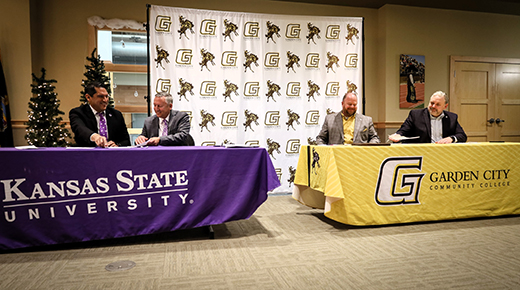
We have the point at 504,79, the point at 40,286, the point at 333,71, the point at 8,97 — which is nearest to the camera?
the point at 40,286

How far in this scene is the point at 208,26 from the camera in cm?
418

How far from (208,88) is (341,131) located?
1894mm

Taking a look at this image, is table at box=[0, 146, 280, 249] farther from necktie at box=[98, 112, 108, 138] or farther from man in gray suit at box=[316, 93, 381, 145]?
man in gray suit at box=[316, 93, 381, 145]

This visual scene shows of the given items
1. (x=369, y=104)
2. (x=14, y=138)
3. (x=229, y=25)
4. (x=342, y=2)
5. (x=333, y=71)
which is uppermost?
(x=342, y=2)

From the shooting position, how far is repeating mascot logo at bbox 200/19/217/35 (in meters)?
4.16

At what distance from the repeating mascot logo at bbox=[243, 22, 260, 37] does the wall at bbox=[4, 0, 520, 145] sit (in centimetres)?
63

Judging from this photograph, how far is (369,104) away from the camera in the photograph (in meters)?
5.31

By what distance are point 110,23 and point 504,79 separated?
6745 millimetres

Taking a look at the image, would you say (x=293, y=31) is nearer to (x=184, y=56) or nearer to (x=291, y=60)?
(x=291, y=60)

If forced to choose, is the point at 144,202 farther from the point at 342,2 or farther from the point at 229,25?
the point at 342,2

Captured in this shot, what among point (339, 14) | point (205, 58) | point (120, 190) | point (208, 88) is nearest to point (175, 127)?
point (208, 88)

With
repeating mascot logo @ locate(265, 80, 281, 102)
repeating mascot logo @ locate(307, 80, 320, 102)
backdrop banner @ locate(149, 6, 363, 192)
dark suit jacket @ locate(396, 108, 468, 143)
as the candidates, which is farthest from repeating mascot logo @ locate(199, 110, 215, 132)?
dark suit jacket @ locate(396, 108, 468, 143)

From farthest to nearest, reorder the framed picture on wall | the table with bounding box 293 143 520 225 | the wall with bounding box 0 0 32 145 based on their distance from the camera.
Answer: the framed picture on wall, the wall with bounding box 0 0 32 145, the table with bounding box 293 143 520 225

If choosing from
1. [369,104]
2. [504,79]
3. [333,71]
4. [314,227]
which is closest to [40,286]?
[314,227]
